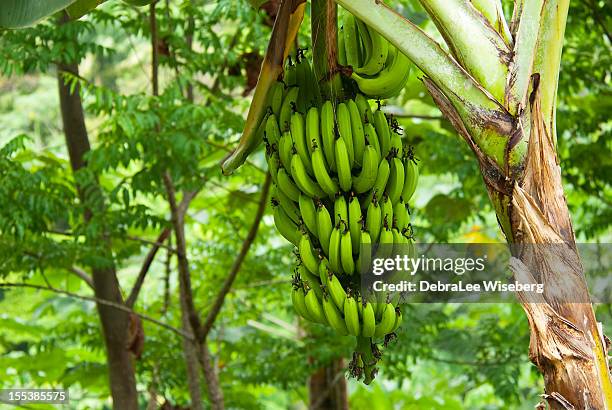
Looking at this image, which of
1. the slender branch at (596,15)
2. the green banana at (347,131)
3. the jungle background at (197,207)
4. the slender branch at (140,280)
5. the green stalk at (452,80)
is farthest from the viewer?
the slender branch at (596,15)

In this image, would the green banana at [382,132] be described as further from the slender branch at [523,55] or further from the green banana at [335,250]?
the slender branch at [523,55]

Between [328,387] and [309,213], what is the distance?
3.33 meters

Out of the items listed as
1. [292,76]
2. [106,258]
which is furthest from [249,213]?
[292,76]

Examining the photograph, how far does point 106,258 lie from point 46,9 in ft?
6.96

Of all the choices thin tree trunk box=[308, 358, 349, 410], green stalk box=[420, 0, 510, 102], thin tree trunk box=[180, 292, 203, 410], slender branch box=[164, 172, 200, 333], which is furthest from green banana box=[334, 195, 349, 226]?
thin tree trunk box=[308, 358, 349, 410]

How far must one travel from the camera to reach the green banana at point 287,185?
1.94 m

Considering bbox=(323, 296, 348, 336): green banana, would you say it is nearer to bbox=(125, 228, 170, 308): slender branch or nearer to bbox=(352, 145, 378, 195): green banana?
bbox=(352, 145, 378, 195): green banana

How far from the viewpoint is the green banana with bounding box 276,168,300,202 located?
6.36 feet

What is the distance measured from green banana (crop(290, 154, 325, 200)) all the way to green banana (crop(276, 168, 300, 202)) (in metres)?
0.04

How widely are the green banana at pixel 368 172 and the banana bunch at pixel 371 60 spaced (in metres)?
0.18

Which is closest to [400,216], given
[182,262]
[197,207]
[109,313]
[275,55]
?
[275,55]

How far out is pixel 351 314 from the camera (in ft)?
5.92

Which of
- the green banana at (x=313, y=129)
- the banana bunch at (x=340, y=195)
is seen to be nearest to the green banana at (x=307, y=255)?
the banana bunch at (x=340, y=195)

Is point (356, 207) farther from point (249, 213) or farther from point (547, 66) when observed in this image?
point (249, 213)
